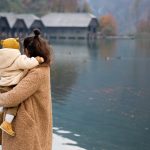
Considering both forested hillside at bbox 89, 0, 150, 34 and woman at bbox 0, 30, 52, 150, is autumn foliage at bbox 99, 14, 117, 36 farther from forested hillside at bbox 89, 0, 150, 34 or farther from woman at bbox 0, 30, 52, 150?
woman at bbox 0, 30, 52, 150

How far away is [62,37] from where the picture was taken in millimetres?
73500

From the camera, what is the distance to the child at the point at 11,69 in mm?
3197

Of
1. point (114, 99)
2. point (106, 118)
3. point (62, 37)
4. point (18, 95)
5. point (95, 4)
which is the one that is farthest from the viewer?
point (95, 4)

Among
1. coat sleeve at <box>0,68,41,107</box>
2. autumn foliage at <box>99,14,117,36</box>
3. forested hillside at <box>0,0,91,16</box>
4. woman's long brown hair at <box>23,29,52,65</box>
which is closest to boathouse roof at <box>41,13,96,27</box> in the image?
forested hillside at <box>0,0,91,16</box>

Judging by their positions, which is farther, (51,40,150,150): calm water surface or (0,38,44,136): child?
(51,40,150,150): calm water surface

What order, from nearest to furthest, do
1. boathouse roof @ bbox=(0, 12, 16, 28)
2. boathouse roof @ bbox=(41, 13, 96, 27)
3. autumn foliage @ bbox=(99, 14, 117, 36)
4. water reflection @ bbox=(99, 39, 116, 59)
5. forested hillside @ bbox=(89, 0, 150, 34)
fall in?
water reflection @ bbox=(99, 39, 116, 59)
boathouse roof @ bbox=(0, 12, 16, 28)
boathouse roof @ bbox=(41, 13, 96, 27)
autumn foliage @ bbox=(99, 14, 117, 36)
forested hillside @ bbox=(89, 0, 150, 34)

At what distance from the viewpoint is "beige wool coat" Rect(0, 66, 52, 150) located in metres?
3.16

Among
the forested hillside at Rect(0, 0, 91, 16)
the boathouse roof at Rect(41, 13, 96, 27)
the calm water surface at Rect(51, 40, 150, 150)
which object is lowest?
the calm water surface at Rect(51, 40, 150, 150)

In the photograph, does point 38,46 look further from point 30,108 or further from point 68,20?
point 68,20

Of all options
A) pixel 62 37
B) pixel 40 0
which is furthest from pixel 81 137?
pixel 40 0

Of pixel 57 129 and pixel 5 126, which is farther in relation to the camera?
pixel 57 129

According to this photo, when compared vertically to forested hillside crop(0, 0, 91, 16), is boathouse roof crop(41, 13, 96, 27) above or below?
below

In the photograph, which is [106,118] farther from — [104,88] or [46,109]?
[46,109]

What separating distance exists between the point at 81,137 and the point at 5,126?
5.45 metres
